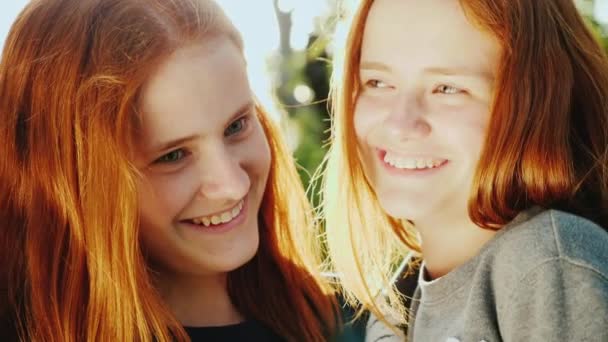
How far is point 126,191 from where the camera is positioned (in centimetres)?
215

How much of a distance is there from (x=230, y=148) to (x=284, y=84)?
3.26 m

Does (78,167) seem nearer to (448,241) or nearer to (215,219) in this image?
(215,219)

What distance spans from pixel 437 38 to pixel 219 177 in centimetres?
69

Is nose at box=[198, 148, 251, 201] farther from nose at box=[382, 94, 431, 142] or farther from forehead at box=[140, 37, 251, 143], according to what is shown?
nose at box=[382, 94, 431, 142]

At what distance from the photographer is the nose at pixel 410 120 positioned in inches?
92.6

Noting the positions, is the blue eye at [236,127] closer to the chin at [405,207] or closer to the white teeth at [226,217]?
the white teeth at [226,217]

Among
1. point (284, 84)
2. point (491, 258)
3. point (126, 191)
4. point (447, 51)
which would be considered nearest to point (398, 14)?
point (447, 51)

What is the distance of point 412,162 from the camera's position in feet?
7.97

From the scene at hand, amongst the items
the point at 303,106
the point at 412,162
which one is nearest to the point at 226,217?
the point at 412,162

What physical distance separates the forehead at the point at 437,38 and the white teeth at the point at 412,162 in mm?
271

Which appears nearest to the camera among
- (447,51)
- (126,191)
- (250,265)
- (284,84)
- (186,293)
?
(126,191)

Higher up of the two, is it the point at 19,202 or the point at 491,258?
the point at 19,202

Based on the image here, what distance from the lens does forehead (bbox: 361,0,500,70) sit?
7.52 ft

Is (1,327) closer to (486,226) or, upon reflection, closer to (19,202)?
(19,202)
